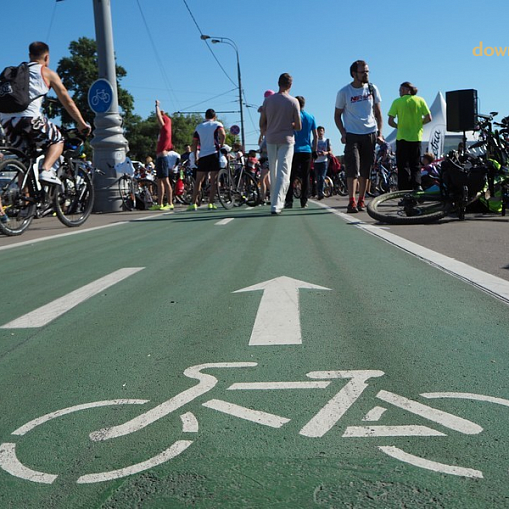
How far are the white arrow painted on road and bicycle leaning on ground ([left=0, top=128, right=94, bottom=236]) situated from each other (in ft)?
14.8

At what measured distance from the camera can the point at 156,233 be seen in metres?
8.07

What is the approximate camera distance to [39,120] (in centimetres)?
817

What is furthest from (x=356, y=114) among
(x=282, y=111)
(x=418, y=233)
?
(x=418, y=233)

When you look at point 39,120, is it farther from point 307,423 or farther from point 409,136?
point 307,423

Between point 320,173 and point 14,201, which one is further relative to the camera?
point 320,173

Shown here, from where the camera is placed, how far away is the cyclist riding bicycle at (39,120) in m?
8.09

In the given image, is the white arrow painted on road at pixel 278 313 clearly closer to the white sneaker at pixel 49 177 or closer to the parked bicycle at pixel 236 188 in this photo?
the white sneaker at pixel 49 177

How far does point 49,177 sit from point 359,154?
4.54 m

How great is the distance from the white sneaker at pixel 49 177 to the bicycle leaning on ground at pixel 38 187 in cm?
8

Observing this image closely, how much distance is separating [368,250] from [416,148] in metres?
5.45

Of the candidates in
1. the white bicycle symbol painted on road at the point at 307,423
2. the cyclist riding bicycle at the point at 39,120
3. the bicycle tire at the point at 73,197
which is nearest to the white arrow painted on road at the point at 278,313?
the white bicycle symbol painted on road at the point at 307,423

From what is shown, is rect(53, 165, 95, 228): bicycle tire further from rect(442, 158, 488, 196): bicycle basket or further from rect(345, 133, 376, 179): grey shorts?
rect(442, 158, 488, 196): bicycle basket

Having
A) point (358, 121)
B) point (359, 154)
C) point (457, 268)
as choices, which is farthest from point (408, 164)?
point (457, 268)

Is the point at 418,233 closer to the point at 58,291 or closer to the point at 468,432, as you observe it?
the point at 58,291
